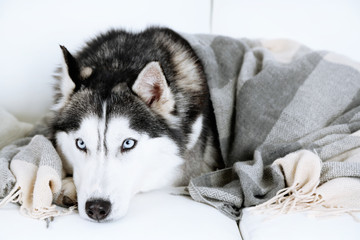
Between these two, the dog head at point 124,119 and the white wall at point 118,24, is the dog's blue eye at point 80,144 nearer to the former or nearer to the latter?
the dog head at point 124,119

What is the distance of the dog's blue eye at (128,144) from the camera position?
1348mm

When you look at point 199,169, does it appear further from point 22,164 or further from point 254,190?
point 22,164

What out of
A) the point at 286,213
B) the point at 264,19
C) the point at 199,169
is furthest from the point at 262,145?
the point at 264,19

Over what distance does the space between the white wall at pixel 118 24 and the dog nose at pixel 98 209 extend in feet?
3.76

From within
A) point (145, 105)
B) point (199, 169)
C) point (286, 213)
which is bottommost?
point (199, 169)

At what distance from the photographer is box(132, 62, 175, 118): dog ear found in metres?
1.32

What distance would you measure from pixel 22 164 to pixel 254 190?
2.92 feet

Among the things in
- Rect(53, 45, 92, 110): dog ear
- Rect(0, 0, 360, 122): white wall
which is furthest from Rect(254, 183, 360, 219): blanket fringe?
Rect(0, 0, 360, 122): white wall

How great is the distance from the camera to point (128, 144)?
53.4 inches

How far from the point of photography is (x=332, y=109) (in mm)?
1749

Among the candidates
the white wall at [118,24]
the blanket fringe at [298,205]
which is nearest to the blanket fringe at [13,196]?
the blanket fringe at [298,205]

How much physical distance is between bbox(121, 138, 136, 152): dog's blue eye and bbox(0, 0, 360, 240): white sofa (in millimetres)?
228

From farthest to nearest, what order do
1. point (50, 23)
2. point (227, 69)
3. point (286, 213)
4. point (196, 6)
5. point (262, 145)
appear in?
point (196, 6)
point (50, 23)
point (227, 69)
point (262, 145)
point (286, 213)

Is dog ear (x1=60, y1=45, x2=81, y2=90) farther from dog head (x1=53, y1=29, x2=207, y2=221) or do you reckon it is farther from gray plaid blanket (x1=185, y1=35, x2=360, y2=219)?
gray plaid blanket (x1=185, y1=35, x2=360, y2=219)
